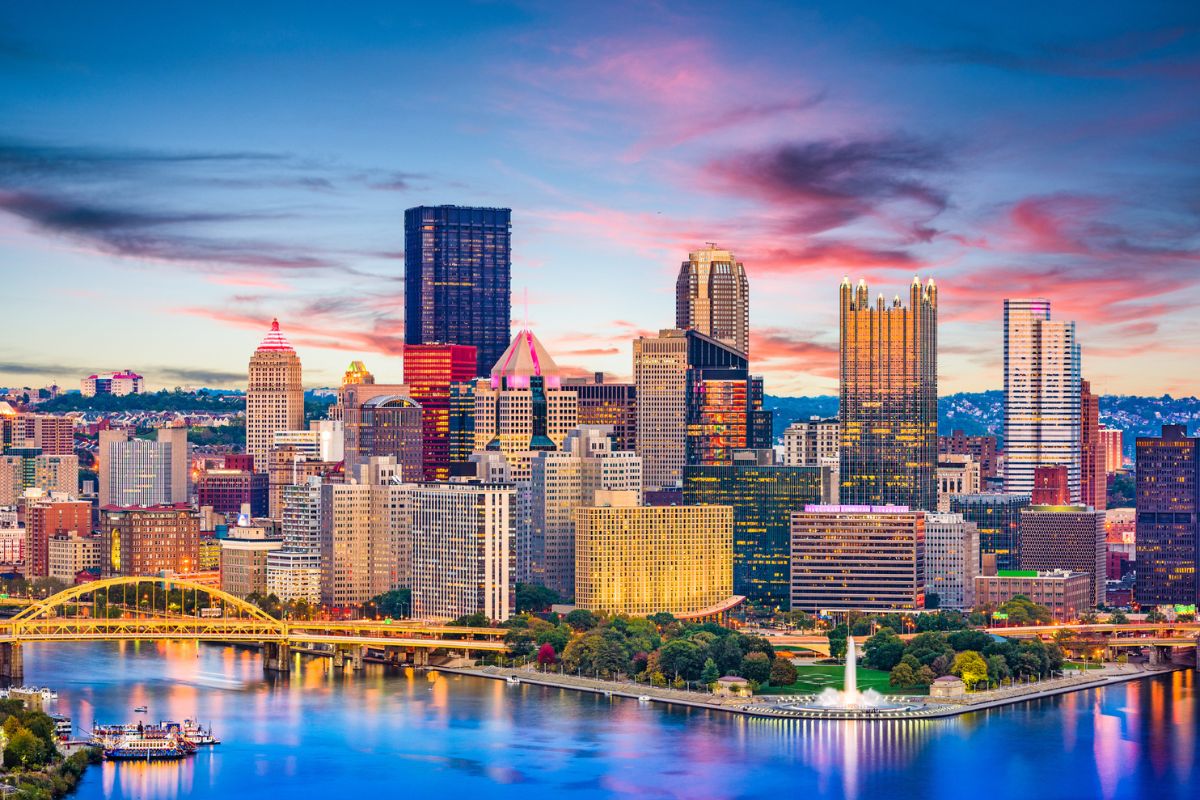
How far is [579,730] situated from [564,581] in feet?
97.9

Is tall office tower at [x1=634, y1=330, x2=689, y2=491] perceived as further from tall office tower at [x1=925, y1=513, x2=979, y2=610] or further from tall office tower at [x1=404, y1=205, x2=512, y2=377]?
tall office tower at [x1=404, y1=205, x2=512, y2=377]

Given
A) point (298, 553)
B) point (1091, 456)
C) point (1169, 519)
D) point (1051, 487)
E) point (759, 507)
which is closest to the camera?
point (298, 553)

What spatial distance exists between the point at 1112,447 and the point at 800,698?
3590 inches

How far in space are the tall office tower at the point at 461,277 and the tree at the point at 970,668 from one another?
75.5 m

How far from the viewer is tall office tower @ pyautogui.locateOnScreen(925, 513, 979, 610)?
105 meters

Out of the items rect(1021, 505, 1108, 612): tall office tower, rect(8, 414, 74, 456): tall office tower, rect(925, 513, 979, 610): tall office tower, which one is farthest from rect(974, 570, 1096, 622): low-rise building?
rect(8, 414, 74, 456): tall office tower

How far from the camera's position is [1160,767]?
72438 millimetres

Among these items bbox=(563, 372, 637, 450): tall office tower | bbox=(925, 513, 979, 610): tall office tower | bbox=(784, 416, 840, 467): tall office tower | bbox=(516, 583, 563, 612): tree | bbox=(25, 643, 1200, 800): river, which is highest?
bbox=(563, 372, 637, 450): tall office tower

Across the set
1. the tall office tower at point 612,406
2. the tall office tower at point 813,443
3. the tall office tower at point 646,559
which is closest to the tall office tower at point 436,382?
the tall office tower at point 612,406

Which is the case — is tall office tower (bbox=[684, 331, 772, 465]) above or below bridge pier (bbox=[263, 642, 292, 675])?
above

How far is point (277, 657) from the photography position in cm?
9425

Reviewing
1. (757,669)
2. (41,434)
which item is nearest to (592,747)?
(757,669)

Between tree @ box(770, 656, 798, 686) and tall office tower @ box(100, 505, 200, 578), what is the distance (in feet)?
140

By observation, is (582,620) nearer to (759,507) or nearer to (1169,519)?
Result: (759,507)
